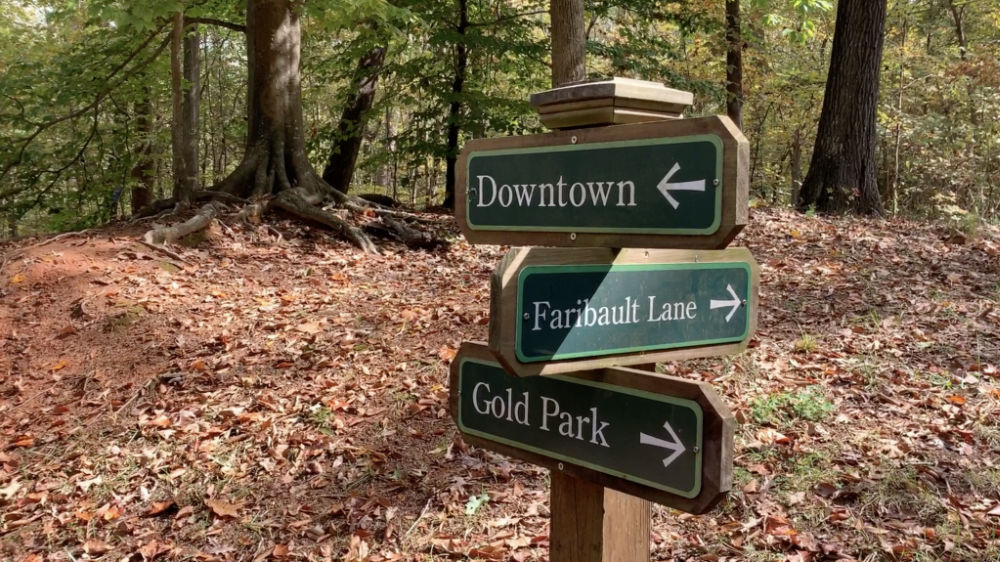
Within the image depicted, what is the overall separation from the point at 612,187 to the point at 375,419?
10.2 ft

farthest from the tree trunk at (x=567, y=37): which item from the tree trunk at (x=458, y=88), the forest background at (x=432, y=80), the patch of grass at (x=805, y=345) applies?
the tree trunk at (x=458, y=88)

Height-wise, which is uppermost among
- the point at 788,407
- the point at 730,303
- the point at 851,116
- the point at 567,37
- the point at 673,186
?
the point at 567,37

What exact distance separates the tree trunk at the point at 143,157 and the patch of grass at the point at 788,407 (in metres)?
9.83

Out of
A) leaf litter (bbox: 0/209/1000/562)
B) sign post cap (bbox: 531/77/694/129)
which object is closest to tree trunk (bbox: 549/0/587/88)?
leaf litter (bbox: 0/209/1000/562)

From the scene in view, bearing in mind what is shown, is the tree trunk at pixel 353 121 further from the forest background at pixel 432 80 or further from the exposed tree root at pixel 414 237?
the exposed tree root at pixel 414 237

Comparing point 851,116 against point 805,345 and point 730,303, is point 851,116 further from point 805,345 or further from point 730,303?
point 730,303

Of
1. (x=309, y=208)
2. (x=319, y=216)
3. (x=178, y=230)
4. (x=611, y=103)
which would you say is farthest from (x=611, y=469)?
(x=309, y=208)

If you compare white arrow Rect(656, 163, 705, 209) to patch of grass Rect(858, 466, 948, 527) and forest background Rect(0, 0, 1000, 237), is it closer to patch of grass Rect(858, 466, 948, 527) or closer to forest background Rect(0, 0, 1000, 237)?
patch of grass Rect(858, 466, 948, 527)

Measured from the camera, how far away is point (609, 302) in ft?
5.18

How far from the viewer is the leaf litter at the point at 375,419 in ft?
11.1

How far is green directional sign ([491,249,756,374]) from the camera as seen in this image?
1473 millimetres

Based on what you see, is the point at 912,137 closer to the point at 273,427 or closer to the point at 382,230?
the point at 382,230

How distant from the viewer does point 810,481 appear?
141 inches

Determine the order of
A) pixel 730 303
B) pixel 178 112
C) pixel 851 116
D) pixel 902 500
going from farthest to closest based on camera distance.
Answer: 1. pixel 851 116
2. pixel 178 112
3. pixel 902 500
4. pixel 730 303
